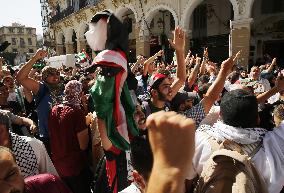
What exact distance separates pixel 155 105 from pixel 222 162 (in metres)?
2.13

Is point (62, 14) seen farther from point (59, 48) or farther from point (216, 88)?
→ point (216, 88)

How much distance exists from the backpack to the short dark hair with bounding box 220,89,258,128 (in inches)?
14.8

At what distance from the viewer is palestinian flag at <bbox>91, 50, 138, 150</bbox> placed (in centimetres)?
235

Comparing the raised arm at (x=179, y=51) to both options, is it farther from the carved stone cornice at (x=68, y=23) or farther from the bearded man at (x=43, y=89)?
the carved stone cornice at (x=68, y=23)

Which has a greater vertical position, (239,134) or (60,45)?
(60,45)

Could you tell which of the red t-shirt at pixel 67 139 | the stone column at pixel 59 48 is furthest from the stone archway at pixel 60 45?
the red t-shirt at pixel 67 139

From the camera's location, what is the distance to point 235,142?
1.77 metres

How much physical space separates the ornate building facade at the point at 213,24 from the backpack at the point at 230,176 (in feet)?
43.2

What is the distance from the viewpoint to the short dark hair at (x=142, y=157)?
65.4 inches

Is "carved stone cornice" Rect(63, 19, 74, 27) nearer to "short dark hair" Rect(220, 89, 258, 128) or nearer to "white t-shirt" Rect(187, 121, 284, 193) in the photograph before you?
"short dark hair" Rect(220, 89, 258, 128)

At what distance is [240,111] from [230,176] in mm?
532

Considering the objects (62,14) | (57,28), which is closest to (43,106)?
(62,14)

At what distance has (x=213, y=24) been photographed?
60.4ft

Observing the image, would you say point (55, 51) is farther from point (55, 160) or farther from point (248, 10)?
point (55, 160)
